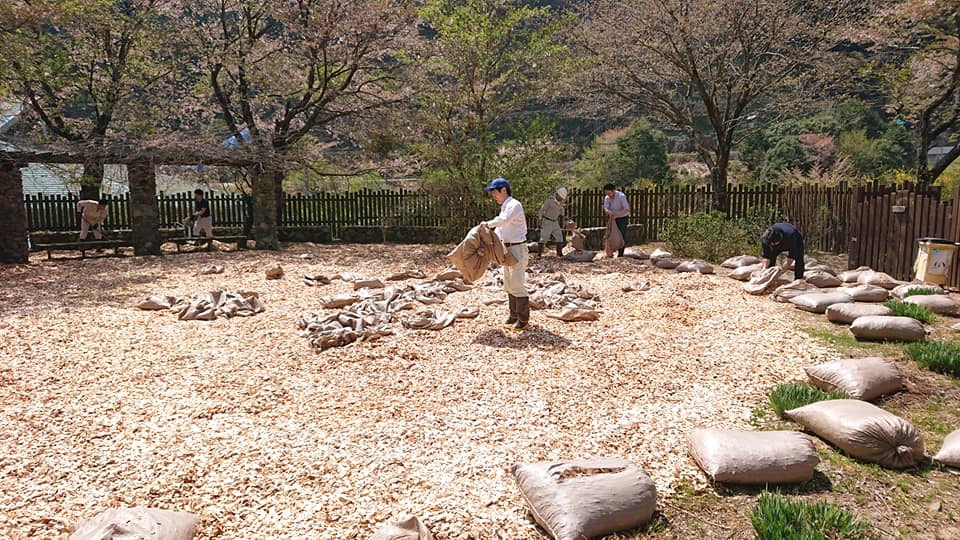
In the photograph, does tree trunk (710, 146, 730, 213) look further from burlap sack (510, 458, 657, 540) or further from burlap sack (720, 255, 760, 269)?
burlap sack (510, 458, 657, 540)

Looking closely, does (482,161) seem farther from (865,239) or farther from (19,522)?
(19,522)

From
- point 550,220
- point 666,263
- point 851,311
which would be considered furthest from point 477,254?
point 550,220

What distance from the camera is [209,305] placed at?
738 centimetres

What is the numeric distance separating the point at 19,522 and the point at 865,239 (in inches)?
450

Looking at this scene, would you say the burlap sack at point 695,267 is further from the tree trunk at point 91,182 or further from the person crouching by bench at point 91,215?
the tree trunk at point 91,182

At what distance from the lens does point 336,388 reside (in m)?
4.70

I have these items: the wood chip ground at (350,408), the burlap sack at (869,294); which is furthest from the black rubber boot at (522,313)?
the burlap sack at (869,294)

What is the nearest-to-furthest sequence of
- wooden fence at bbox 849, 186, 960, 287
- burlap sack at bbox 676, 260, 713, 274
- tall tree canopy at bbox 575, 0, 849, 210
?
wooden fence at bbox 849, 186, 960, 287, burlap sack at bbox 676, 260, 713, 274, tall tree canopy at bbox 575, 0, 849, 210

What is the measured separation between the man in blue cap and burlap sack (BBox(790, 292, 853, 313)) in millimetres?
3443

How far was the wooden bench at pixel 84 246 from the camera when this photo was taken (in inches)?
497

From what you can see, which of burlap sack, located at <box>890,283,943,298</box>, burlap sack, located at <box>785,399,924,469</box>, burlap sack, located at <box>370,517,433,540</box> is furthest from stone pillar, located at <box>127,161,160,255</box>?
burlap sack, located at <box>890,283,943,298</box>

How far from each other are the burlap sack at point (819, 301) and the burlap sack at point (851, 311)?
29 centimetres

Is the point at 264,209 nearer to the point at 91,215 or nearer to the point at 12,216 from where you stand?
the point at 91,215

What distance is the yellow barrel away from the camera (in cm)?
771
